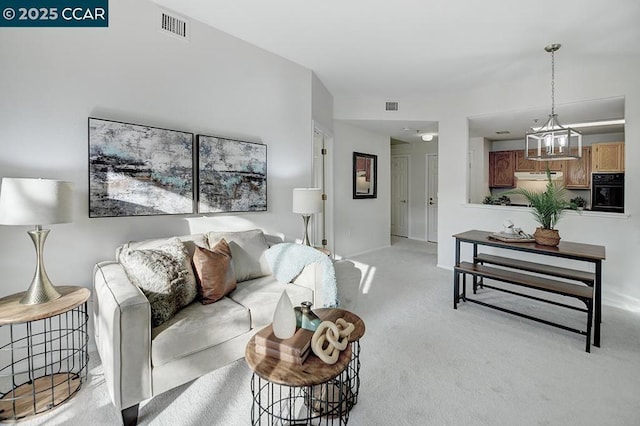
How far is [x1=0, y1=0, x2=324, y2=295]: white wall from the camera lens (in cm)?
206

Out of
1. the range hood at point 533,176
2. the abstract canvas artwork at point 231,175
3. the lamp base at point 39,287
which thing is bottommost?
the lamp base at point 39,287

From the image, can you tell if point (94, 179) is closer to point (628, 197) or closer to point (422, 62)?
point (422, 62)

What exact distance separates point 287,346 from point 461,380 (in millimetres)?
1349

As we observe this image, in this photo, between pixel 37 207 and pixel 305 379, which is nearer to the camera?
pixel 305 379

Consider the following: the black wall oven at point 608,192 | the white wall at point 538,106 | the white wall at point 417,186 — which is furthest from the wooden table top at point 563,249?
the white wall at point 417,186

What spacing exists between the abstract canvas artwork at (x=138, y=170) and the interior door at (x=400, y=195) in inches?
229

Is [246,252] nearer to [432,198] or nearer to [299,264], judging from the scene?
[299,264]

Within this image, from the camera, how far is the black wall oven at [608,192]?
15.8 ft

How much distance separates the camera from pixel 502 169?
6.79m

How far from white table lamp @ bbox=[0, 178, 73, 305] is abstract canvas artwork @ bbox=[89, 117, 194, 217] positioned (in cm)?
51

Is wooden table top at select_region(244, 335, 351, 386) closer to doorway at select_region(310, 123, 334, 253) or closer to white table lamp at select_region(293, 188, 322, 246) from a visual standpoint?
white table lamp at select_region(293, 188, 322, 246)

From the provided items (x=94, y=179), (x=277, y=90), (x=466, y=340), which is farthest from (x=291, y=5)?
(x=466, y=340)

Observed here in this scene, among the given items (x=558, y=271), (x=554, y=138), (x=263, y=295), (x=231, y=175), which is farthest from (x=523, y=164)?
(x=263, y=295)

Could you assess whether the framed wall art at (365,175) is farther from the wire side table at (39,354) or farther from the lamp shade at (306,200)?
the wire side table at (39,354)
